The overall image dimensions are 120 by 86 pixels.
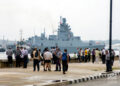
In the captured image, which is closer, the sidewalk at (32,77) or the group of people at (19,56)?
the sidewalk at (32,77)

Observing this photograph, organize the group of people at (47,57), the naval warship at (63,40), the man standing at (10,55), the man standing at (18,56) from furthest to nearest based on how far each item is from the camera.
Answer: the naval warship at (63,40), the man standing at (10,55), the man standing at (18,56), the group of people at (47,57)

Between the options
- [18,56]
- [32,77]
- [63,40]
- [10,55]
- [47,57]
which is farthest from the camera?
[63,40]

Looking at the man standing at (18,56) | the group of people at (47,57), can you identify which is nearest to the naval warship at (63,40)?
the group of people at (47,57)

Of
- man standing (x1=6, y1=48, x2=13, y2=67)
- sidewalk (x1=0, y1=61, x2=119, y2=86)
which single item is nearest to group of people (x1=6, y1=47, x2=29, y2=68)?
man standing (x1=6, y1=48, x2=13, y2=67)

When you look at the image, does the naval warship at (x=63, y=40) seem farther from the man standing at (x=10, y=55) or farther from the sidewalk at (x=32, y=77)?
the sidewalk at (x=32, y=77)

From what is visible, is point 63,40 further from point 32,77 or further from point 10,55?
point 32,77

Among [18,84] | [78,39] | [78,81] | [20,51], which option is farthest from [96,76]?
[78,39]

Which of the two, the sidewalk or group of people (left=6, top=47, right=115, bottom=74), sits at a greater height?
group of people (left=6, top=47, right=115, bottom=74)

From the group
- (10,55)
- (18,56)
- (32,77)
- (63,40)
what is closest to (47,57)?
(32,77)

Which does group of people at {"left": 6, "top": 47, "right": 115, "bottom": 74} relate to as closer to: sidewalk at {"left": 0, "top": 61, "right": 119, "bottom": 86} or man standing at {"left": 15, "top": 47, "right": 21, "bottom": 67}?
man standing at {"left": 15, "top": 47, "right": 21, "bottom": 67}

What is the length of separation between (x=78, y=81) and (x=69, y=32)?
94.4 metres

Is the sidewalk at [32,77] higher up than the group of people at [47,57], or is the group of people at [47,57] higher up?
the group of people at [47,57]

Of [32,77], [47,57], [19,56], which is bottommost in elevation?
[32,77]

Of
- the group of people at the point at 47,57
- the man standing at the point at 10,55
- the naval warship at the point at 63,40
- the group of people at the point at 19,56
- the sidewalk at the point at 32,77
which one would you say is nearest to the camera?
the sidewalk at the point at 32,77
